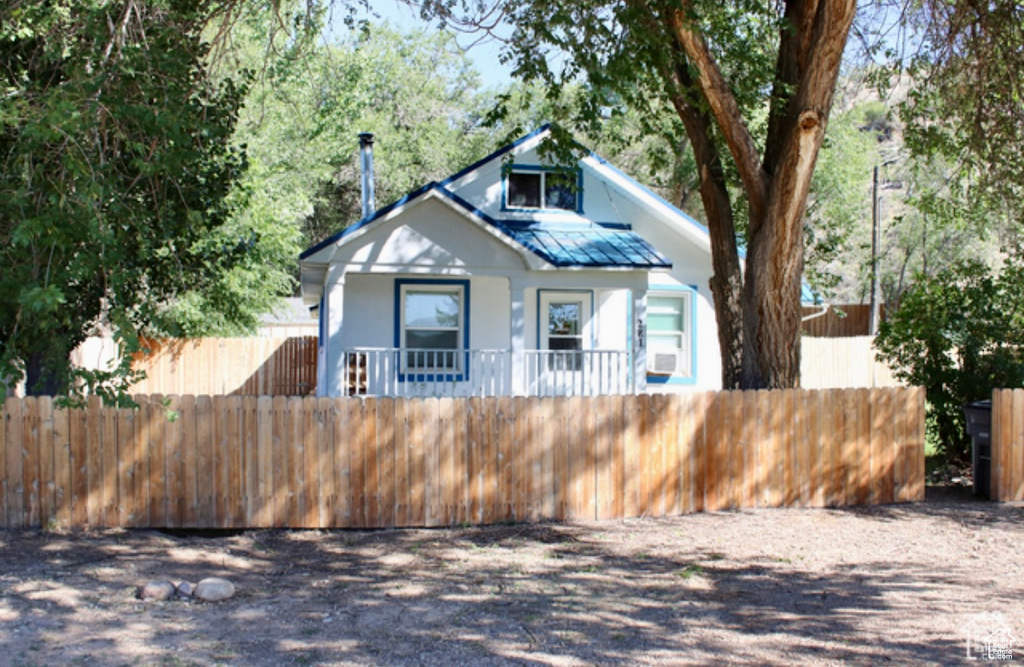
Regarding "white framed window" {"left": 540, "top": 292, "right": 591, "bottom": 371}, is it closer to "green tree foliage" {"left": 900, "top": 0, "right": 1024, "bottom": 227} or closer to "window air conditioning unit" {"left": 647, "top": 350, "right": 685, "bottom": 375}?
"window air conditioning unit" {"left": 647, "top": 350, "right": 685, "bottom": 375}

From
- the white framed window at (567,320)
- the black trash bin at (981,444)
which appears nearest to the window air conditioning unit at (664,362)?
the white framed window at (567,320)

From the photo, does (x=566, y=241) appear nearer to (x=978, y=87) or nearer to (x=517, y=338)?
(x=517, y=338)

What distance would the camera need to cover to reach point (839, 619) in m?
6.35

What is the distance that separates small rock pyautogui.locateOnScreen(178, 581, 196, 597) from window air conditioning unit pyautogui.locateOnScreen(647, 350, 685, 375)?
14.9 meters

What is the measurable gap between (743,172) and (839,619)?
590 centimetres

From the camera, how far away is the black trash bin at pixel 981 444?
36.3 feet

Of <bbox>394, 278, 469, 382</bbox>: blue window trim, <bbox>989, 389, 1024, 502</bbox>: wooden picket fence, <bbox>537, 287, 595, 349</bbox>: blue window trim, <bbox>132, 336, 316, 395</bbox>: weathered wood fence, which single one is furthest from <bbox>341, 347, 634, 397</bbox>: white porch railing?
<bbox>132, 336, 316, 395</bbox>: weathered wood fence

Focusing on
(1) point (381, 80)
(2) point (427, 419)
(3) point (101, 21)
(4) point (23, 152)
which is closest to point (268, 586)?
(2) point (427, 419)

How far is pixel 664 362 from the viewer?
2059 cm

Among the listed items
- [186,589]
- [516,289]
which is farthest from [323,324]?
[186,589]

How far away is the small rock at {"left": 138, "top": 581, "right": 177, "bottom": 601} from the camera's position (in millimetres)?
6703

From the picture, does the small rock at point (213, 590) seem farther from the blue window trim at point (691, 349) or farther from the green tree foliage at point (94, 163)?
the blue window trim at point (691, 349)

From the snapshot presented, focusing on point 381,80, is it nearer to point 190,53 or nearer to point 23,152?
point 190,53

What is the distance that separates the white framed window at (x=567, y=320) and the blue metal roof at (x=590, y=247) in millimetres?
1380
